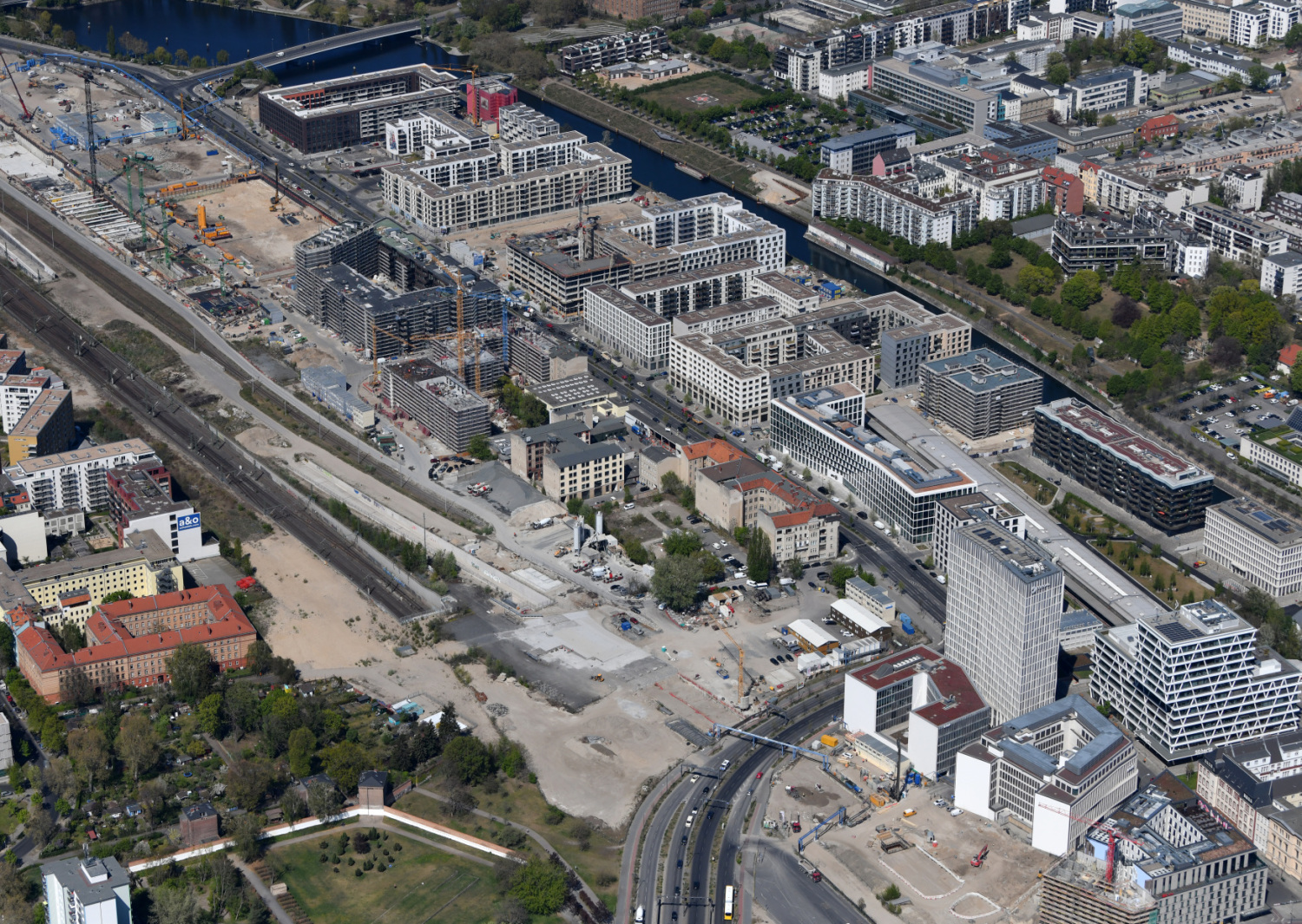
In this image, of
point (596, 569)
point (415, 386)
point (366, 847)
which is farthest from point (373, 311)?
point (366, 847)

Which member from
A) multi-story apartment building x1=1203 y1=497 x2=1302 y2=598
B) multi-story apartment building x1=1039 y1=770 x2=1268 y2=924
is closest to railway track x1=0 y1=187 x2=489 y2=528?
multi-story apartment building x1=1203 y1=497 x2=1302 y2=598

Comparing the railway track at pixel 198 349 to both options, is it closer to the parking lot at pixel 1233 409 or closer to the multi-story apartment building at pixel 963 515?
the multi-story apartment building at pixel 963 515

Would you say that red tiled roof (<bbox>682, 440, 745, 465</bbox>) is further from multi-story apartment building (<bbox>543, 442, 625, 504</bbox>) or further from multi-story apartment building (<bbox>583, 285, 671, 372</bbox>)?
multi-story apartment building (<bbox>583, 285, 671, 372</bbox>)

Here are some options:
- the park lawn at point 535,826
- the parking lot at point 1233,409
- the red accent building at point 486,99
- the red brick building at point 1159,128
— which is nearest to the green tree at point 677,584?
the park lawn at point 535,826

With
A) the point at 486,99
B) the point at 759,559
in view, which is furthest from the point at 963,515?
the point at 486,99

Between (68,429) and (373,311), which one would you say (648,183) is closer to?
(373,311)

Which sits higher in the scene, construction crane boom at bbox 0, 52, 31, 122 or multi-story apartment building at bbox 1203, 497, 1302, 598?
construction crane boom at bbox 0, 52, 31, 122
